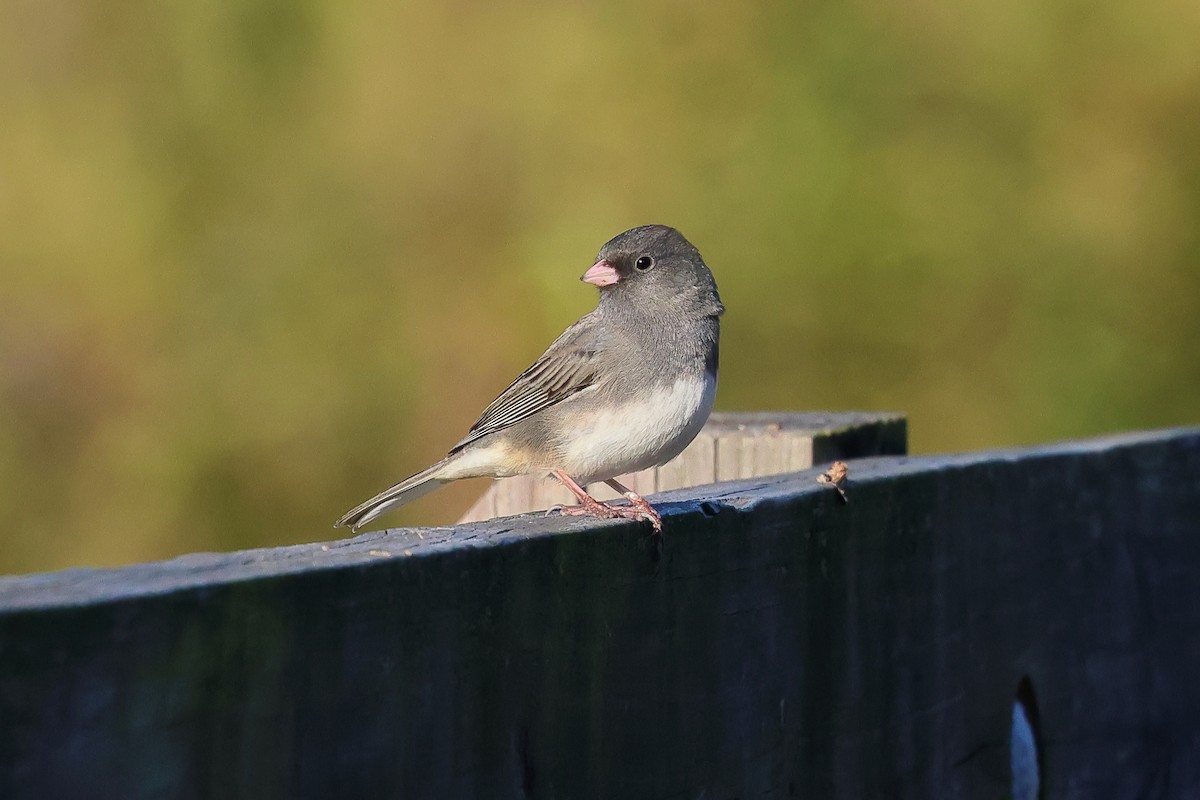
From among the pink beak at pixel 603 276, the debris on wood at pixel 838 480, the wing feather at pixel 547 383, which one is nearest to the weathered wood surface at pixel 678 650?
the debris on wood at pixel 838 480

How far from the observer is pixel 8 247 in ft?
18.8

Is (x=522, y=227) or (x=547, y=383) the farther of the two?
(x=522, y=227)

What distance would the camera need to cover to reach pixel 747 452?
337cm

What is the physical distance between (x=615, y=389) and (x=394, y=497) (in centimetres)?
61

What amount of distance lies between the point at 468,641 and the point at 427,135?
4332 millimetres

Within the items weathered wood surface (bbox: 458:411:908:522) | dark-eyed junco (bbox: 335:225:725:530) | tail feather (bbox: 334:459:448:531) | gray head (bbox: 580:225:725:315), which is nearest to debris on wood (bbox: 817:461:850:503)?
dark-eyed junco (bbox: 335:225:725:530)

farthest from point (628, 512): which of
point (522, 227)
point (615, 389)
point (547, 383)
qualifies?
point (522, 227)

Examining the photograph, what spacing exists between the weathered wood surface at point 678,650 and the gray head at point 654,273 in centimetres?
93

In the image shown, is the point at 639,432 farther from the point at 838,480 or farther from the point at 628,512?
the point at 628,512

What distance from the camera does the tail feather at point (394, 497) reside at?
344 cm

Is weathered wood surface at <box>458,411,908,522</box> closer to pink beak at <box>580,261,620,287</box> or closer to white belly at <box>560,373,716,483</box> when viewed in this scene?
white belly at <box>560,373,716,483</box>

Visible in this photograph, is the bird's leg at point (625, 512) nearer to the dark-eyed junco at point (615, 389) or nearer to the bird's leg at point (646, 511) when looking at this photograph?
the bird's leg at point (646, 511)

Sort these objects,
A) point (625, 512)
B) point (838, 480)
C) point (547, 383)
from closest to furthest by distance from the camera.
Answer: point (625, 512), point (838, 480), point (547, 383)

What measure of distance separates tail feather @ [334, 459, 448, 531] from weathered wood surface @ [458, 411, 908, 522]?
0.15 m
